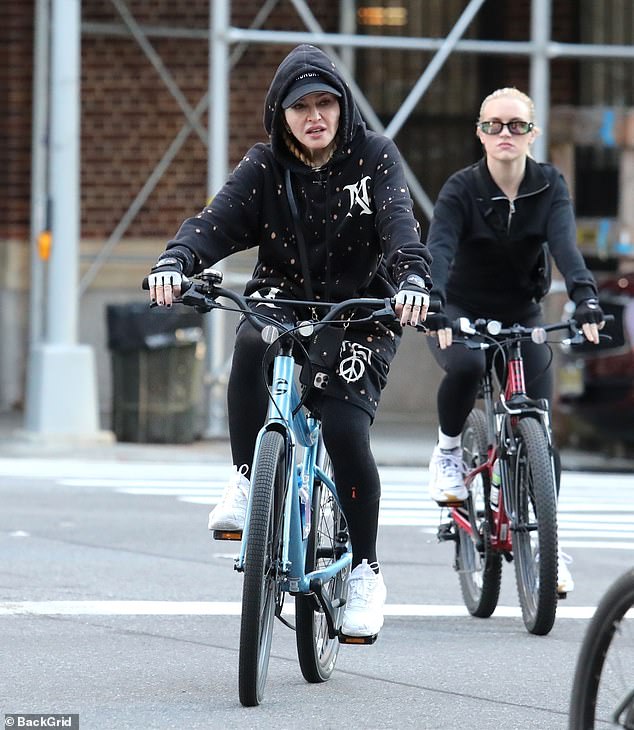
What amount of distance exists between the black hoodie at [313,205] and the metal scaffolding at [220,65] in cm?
800

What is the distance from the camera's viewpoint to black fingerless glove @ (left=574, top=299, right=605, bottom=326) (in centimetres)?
624

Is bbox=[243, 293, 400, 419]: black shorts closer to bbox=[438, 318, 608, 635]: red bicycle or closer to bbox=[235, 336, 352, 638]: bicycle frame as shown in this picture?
bbox=[235, 336, 352, 638]: bicycle frame

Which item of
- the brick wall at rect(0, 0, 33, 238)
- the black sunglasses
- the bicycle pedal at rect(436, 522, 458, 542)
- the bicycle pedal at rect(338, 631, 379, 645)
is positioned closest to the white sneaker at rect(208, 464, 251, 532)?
the bicycle pedal at rect(338, 631, 379, 645)

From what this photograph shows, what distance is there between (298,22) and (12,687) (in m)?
11.8

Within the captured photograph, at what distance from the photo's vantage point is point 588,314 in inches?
246

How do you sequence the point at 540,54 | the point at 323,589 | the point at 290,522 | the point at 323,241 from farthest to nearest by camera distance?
the point at 540,54, the point at 323,241, the point at 323,589, the point at 290,522

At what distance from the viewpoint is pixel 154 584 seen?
7.25 metres

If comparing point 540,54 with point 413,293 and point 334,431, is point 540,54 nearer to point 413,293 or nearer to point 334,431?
point 334,431

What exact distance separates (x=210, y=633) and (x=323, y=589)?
112 centimetres

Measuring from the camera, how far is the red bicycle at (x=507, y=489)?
614cm

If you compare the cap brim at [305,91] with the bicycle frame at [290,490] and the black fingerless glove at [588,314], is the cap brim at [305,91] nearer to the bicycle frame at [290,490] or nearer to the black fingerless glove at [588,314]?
the bicycle frame at [290,490]

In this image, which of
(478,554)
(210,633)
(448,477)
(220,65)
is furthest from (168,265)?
(220,65)
